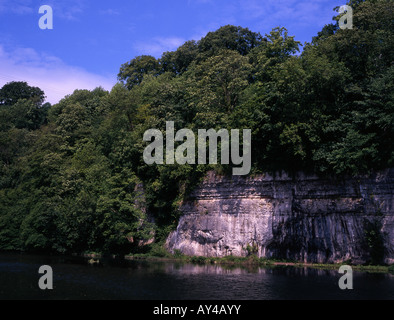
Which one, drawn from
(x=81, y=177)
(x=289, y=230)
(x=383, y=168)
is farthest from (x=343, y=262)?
(x=81, y=177)

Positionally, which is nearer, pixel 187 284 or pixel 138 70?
pixel 187 284

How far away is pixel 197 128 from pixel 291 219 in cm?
1513

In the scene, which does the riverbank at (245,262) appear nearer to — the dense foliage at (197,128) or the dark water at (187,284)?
the dark water at (187,284)

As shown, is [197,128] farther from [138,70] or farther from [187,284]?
[138,70]

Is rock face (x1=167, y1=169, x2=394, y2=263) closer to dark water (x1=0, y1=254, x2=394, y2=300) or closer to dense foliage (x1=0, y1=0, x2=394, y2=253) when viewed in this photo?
dense foliage (x1=0, y1=0, x2=394, y2=253)

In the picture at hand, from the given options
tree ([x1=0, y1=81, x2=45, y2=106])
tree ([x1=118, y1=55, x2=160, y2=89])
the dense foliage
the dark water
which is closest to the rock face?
the dense foliage

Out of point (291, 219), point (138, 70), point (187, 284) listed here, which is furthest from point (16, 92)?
point (187, 284)

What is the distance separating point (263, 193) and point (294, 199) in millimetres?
2987

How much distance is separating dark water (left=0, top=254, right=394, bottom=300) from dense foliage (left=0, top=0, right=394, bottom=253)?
9.02m

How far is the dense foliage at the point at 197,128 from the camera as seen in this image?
3078cm

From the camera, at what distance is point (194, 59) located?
2584 inches

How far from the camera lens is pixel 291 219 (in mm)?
32688

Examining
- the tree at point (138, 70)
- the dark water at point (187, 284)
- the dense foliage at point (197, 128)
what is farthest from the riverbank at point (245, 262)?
the tree at point (138, 70)
